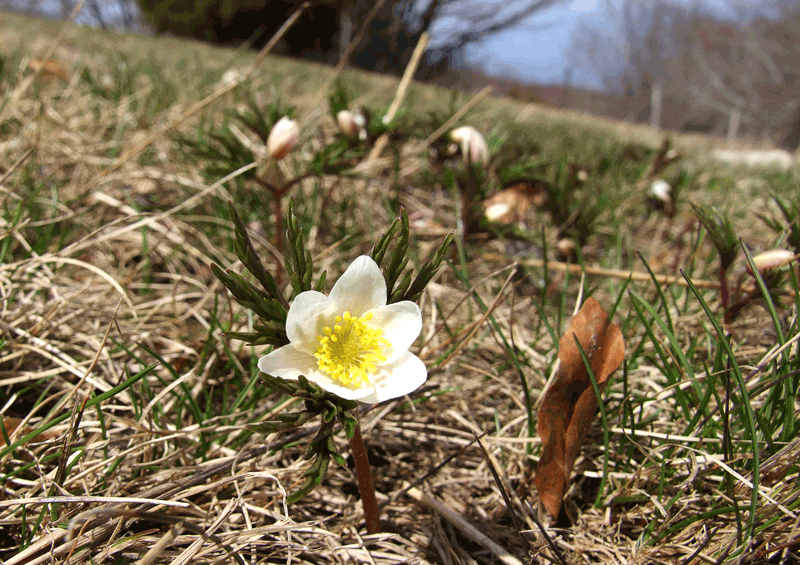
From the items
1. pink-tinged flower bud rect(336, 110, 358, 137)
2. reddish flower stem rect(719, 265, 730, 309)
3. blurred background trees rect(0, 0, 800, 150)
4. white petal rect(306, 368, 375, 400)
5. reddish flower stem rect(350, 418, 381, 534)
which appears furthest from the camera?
blurred background trees rect(0, 0, 800, 150)

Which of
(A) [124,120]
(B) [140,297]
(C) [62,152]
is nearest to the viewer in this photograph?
(B) [140,297]

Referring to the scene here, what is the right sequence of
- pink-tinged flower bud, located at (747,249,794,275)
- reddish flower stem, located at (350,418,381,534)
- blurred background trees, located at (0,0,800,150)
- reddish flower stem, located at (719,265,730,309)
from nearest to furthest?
1. reddish flower stem, located at (350,418,381,534)
2. pink-tinged flower bud, located at (747,249,794,275)
3. reddish flower stem, located at (719,265,730,309)
4. blurred background trees, located at (0,0,800,150)

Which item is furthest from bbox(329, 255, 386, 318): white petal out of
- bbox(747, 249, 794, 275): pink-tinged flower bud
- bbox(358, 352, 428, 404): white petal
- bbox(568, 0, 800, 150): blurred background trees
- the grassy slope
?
bbox(568, 0, 800, 150): blurred background trees

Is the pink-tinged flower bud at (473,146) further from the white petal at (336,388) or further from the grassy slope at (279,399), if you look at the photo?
the white petal at (336,388)

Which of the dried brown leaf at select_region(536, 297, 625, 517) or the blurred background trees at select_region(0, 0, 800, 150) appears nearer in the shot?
the dried brown leaf at select_region(536, 297, 625, 517)

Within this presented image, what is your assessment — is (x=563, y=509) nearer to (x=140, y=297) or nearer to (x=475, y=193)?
(x=475, y=193)

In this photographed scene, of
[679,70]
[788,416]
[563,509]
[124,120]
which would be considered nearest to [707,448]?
[788,416]

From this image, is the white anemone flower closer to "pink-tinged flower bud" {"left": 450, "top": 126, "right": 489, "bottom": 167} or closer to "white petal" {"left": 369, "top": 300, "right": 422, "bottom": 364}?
"white petal" {"left": 369, "top": 300, "right": 422, "bottom": 364}

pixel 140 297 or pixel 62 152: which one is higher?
pixel 62 152
